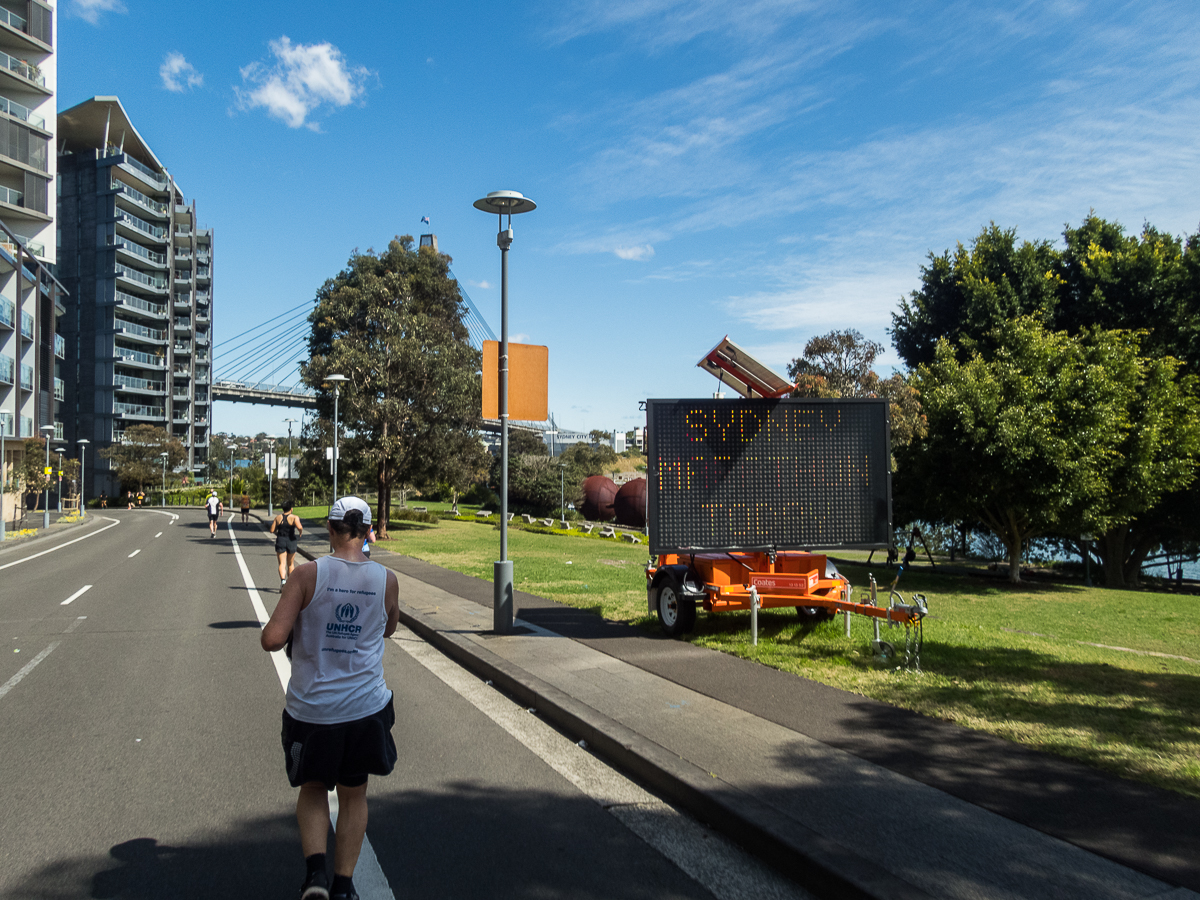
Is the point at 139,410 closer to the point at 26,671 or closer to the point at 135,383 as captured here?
the point at 135,383

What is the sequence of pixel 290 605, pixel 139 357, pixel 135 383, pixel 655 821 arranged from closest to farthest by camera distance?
pixel 290 605 < pixel 655 821 < pixel 135 383 < pixel 139 357

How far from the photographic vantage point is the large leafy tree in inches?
1185

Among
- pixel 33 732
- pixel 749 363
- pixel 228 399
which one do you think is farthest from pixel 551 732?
pixel 228 399

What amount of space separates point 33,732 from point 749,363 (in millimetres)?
7418

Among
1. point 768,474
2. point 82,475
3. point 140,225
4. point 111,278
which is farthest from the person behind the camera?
point 140,225

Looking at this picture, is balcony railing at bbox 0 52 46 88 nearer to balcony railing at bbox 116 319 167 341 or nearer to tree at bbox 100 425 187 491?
balcony railing at bbox 116 319 167 341

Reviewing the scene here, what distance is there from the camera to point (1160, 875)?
349cm

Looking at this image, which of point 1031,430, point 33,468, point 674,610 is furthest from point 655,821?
point 33,468

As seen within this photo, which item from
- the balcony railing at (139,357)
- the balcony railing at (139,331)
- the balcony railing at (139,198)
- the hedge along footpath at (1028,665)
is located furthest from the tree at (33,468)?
the balcony railing at (139,198)

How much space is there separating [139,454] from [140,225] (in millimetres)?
25354

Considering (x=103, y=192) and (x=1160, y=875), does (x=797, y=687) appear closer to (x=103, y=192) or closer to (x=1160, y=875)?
(x=1160, y=875)

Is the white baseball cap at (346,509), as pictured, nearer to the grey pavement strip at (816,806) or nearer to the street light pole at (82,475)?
the grey pavement strip at (816,806)

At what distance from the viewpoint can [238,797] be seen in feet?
15.9

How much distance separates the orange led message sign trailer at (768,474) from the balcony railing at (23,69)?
6410 cm
